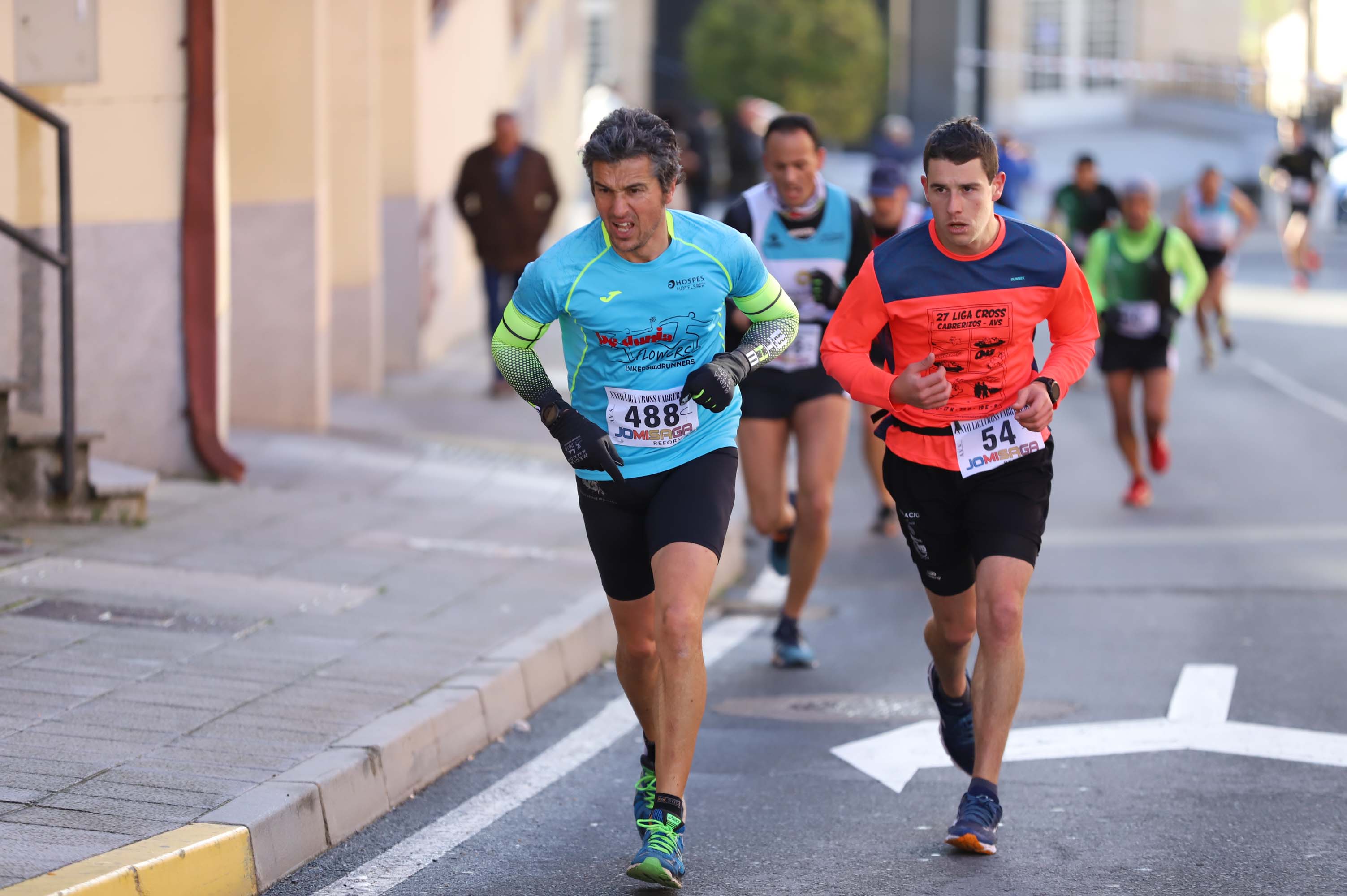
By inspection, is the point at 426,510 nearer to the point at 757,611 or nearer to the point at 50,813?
the point at 757,611

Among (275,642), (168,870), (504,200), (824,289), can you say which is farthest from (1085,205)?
(168,870)

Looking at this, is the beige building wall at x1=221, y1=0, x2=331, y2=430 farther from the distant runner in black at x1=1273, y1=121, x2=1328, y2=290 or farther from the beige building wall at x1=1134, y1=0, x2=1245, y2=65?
the beige building wall at x1=1134, y1=0, x2=1245, y2=65

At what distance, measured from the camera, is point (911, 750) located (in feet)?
21.0

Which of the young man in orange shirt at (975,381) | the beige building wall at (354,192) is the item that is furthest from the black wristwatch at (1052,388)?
the beige building wall at (354,192)

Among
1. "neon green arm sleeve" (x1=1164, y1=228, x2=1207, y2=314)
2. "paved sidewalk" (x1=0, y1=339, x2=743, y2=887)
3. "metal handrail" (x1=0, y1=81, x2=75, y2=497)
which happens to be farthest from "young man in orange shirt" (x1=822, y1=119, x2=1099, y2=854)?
"neon green arm sleeve" (x1=1164, y1=228, x2=1207, y2=314)

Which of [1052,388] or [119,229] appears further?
[119,229]

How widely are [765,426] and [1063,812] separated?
8.80 ft

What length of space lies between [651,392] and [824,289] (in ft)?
9.26

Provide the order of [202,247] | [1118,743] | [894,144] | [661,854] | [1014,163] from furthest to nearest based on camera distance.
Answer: [894,144], [1014,163], [202,247], [1118,743], [661,854]

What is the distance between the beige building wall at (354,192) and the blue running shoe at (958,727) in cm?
963

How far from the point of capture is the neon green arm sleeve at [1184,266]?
11.9m

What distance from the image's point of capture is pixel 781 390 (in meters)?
7.83

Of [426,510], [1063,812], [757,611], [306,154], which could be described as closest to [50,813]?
[1063,812]

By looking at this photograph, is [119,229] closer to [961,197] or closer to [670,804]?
[961,197]
